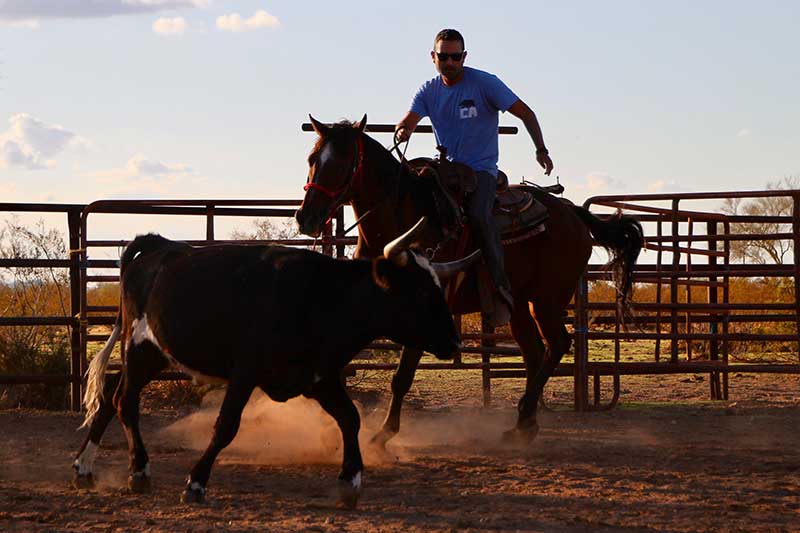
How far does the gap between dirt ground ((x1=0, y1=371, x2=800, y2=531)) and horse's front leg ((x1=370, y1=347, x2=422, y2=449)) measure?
5.7 inches

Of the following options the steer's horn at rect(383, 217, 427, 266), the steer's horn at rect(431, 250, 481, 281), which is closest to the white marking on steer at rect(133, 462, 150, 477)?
the steer's horn at rect(383, 217, 427, 266)

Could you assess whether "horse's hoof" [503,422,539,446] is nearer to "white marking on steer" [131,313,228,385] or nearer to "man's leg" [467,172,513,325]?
"man's leg" [467,172,513,325]

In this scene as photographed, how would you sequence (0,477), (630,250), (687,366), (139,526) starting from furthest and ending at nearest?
(687,366)
(630,250)
(0,477)
(139,526)

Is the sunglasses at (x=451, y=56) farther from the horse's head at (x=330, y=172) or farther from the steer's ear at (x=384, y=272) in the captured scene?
the steer's ear at (x=384, y=272)

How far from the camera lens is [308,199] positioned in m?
6.95

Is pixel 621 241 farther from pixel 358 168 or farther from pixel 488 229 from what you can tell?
pixel 358 168

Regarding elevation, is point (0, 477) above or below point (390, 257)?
below

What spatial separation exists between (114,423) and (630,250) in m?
4.21

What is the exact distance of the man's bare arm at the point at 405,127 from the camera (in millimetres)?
7859

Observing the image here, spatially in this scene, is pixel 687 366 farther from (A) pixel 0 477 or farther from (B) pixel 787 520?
(A) pixel 0 477

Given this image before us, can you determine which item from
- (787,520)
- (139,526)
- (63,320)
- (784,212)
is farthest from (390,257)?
(784,212)

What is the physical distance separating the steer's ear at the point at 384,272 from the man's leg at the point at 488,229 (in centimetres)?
187

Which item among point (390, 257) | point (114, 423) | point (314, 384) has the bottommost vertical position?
point (114, 423)

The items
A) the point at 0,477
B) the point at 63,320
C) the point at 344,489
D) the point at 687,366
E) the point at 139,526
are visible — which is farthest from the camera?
the point at 687,366
